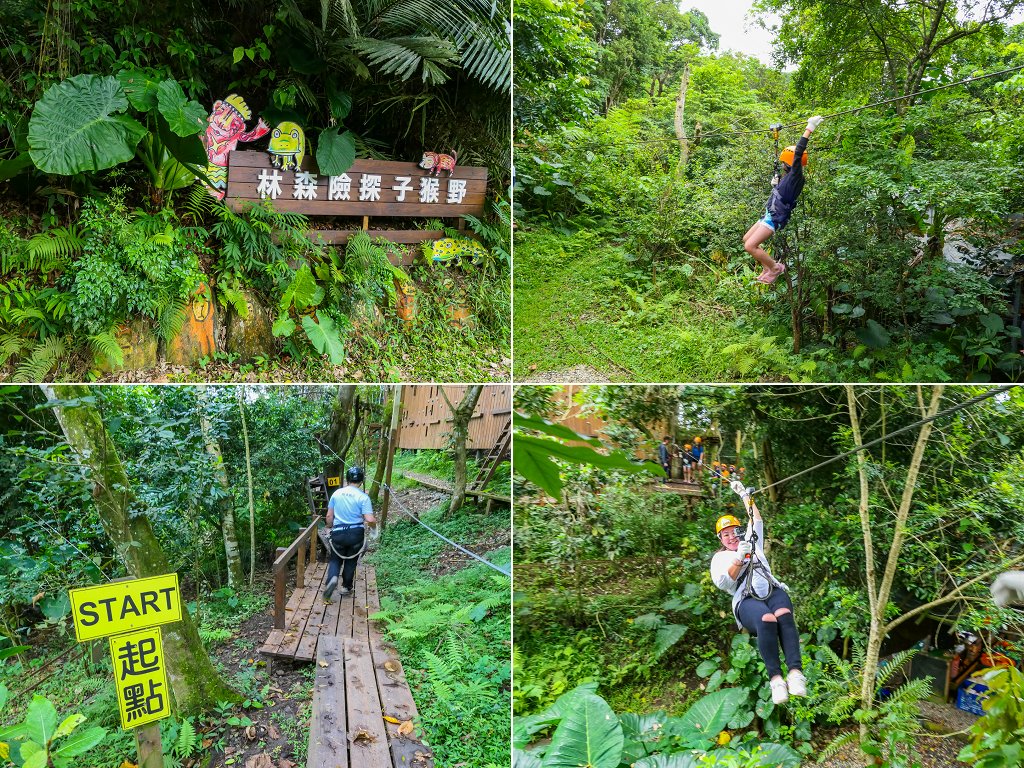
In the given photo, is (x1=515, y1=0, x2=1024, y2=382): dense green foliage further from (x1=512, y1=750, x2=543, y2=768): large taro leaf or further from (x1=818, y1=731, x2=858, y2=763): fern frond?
(x1=512, y1=750, x2=543, y2=768): large taro leaf

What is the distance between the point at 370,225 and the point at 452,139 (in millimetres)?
1006

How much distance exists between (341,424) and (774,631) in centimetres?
301

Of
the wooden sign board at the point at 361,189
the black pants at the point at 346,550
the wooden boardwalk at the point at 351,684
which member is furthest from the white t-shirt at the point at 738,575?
the wooden sign board at the point at 361,189

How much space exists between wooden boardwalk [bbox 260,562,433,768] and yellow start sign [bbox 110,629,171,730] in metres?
0.79

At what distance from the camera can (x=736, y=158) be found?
445cm

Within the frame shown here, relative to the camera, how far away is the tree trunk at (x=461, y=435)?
3881 mm

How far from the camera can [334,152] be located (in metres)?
4.07

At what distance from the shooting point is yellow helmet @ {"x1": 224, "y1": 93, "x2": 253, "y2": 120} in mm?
3918

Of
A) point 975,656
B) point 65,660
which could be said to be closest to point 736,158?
point 975,656

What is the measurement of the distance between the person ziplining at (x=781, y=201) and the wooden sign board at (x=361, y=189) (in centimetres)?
215

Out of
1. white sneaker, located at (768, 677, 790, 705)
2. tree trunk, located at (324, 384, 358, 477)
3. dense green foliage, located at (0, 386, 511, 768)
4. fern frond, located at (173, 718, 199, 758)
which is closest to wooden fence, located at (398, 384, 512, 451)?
dense green foliage, located at (0, 386, 511, 768)

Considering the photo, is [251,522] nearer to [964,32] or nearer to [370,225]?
[370,225]

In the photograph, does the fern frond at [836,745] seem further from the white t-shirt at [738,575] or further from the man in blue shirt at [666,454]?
the man in blue shirt at [666,454]

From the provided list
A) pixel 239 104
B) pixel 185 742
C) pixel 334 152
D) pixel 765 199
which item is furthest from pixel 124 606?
pixel 765 199
